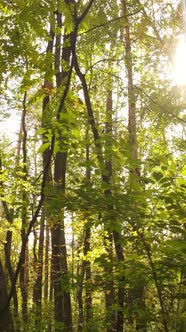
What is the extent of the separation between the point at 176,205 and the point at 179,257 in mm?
402

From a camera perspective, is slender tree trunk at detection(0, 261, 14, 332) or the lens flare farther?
the lens flare

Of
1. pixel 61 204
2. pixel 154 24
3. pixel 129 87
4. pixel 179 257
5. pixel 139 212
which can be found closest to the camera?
pixel 179 257

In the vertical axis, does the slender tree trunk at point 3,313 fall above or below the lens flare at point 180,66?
below

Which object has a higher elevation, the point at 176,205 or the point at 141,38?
the point at 141,38

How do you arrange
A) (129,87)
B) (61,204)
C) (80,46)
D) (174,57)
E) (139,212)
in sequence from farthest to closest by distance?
1. (174,57)
2. (129,87)
3. (80,46)
4. (61,204)
5. (139,212)

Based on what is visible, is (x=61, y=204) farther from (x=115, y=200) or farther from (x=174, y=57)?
(x=174, y=57)

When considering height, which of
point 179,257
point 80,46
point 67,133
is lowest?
point 179,257

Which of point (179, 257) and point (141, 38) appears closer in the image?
point (179, 257)

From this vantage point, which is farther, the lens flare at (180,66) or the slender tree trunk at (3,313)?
the lens flare at (180,66)

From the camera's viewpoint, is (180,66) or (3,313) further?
(180,66)

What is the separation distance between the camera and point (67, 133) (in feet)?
10.7

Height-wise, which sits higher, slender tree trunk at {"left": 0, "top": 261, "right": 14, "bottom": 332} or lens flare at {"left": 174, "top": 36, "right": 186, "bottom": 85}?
lens flare at {"left": 174, "top": 36, "right": 186, "bottom": 85}

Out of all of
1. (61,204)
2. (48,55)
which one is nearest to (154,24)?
(48,55)

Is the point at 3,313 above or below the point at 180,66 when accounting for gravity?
below
